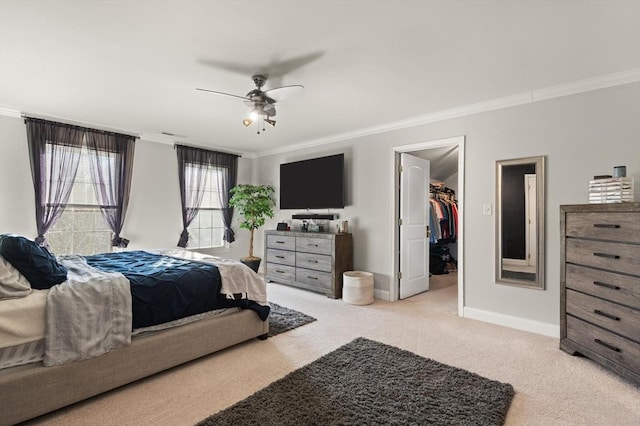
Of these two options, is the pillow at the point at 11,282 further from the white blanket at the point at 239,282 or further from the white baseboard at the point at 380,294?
the white baseboard at the point at 380,294

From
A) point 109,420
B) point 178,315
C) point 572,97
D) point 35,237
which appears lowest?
point 109,420

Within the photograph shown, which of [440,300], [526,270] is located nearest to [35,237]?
[440,300]

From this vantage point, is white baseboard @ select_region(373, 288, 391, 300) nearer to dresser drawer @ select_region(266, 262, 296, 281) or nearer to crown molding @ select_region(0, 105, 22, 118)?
dresser drawer @ select_region(266, 262, 296, 281)

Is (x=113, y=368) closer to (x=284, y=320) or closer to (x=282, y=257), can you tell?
(x=284, y=320)

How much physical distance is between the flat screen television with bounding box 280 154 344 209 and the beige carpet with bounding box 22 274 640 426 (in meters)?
1.83

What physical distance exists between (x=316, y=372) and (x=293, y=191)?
343 cm

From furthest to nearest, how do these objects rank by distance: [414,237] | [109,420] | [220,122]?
[414,237]
[220,122]
[109,420]

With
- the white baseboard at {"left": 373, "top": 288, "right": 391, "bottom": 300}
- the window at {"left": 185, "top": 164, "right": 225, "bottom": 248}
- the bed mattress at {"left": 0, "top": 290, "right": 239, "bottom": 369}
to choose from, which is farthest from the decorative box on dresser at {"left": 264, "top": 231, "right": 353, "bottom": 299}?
the bed mattress at {"left": 0, "top": 290, "right": 239, "bottom": 369}

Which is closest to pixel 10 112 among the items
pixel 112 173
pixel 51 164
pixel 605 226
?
pixel 51 164

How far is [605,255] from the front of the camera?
2.32 meters

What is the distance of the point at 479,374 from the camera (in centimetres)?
228

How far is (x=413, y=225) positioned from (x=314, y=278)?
1.66m

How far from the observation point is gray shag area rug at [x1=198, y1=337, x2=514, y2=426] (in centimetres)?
177

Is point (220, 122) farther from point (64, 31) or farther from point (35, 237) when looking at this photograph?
point (35, 237)
